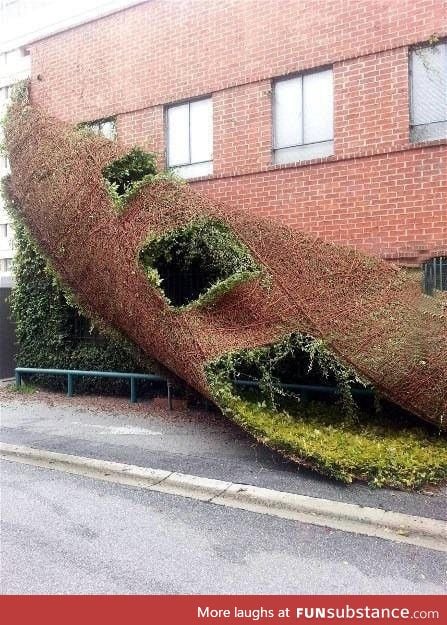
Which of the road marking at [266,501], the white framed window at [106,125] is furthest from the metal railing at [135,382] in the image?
the white framed window at [106,125]

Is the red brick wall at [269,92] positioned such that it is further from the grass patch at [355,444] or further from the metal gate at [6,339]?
the metal gate at [6,339]

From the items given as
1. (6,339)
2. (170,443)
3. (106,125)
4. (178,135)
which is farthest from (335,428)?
(6,339)

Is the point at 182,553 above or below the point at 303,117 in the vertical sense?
below

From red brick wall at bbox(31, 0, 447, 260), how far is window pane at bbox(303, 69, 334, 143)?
19 cm

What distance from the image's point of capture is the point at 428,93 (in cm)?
741

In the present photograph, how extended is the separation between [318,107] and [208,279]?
305 cm

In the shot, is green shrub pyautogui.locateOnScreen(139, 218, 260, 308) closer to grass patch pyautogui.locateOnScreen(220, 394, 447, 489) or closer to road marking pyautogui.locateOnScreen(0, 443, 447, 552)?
grass patch pyautogui.locateOnScreen(220, 394, 447, 489)

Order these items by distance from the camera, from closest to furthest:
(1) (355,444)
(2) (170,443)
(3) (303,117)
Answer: (1) (355,444), (2) (170,443), (3) (303,117)

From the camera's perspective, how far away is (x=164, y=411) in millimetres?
8641

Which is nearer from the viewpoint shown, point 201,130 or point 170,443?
point 170,443

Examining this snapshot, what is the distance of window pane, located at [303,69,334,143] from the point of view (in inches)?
320

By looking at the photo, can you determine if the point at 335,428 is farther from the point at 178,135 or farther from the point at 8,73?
the point at 8,73

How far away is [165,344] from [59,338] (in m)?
4.31

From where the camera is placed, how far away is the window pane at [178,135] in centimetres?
954
